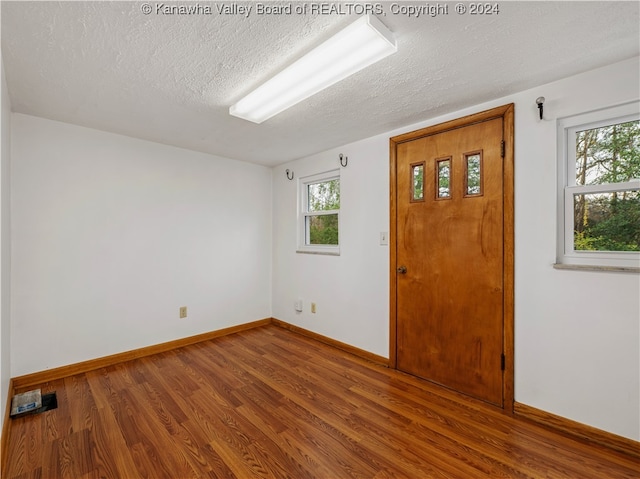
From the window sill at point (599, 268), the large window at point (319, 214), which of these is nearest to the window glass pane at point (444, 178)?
the window sill at point (599, 268)

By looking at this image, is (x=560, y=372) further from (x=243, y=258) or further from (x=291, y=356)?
(x=243, y=258)

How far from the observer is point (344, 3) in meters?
1.31

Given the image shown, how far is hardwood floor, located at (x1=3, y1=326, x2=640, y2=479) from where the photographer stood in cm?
156

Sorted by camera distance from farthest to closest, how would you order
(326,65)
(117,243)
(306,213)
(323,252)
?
1. (306,213)
2. (323,252)
3. (117,243)
4. (326,65)

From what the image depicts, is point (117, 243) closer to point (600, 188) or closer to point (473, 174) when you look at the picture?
point (473, 174)

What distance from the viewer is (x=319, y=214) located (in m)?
3.65

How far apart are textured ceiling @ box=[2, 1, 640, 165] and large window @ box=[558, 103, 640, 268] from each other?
0.36 meters

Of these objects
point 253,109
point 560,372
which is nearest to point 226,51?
point 253,109

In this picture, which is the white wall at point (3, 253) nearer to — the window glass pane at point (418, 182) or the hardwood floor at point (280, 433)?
the hardwood floor at point (280, 433)

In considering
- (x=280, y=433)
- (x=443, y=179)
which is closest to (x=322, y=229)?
(x=443, y=179)

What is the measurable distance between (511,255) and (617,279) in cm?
54

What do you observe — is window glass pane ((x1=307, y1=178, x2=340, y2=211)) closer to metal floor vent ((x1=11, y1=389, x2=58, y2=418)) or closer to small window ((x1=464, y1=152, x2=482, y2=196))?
small window ((x1=464, y1=152, x2=482, y2=196))


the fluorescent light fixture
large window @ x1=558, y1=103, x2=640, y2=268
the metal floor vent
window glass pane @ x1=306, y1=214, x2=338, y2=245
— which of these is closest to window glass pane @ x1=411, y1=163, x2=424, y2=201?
large window @ x1=558, y1=103, x2=640, y2=268

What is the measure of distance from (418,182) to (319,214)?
137 centimetres
